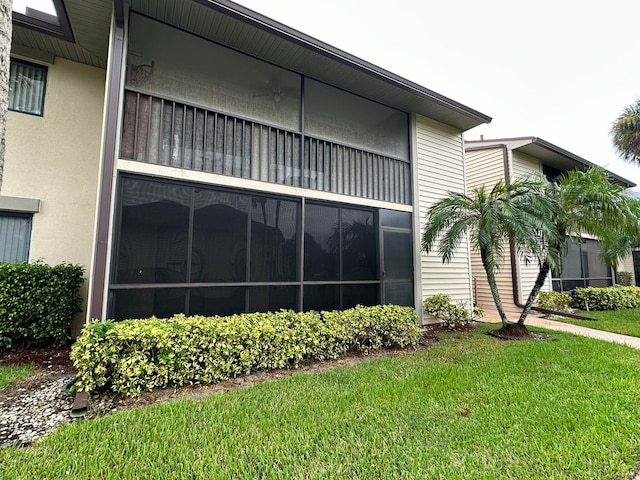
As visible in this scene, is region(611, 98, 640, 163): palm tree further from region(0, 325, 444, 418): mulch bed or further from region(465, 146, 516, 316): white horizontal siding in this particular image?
region(0, 325, 444, 418): mulch bed

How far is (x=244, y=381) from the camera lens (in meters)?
3.98

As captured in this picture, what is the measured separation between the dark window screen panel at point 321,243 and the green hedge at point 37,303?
396cm

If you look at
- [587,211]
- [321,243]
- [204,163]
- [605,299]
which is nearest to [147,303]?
[204,163]

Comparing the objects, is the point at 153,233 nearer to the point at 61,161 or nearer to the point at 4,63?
the point at 61,161

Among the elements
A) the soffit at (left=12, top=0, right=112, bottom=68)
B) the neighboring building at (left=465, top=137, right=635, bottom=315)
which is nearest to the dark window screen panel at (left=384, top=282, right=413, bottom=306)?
the neighboring building at (left=465, top=137, right=635, bottom=315)

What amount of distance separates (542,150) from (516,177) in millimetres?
1381

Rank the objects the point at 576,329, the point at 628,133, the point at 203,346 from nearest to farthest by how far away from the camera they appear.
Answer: the point at 203,346, the point at 576,329, the point at 628,133

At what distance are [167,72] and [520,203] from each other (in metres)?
6.57

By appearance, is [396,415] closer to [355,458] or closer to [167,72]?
[355,458]

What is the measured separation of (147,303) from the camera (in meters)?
4.42

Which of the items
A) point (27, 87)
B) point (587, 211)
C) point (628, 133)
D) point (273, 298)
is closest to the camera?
point (273, 298)

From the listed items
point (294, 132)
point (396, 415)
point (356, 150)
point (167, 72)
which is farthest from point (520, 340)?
point (167, 72)

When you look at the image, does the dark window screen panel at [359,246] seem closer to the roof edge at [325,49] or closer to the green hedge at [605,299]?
the roof edge at [325,49]

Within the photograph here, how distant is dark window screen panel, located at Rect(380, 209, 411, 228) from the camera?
22.4ft
